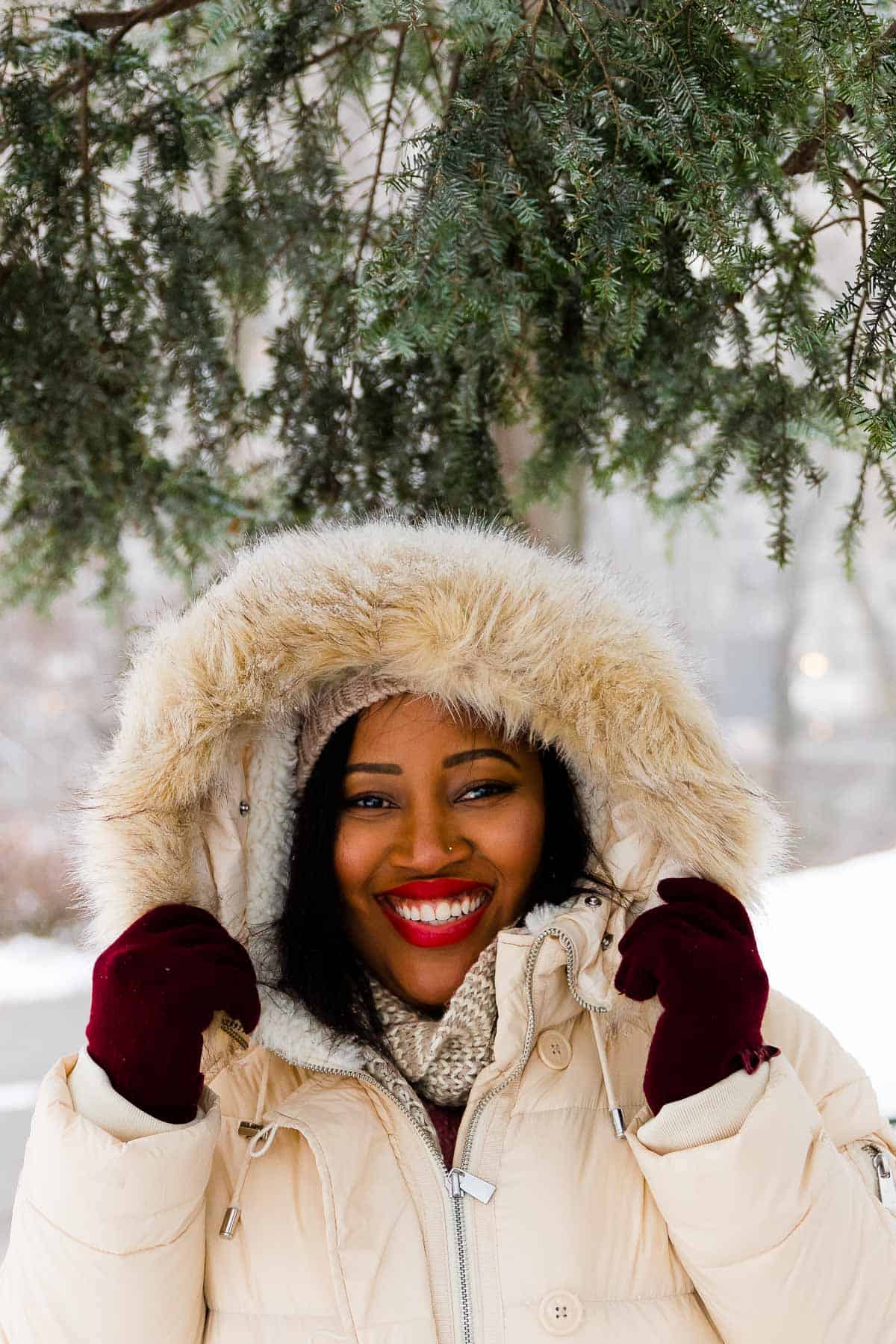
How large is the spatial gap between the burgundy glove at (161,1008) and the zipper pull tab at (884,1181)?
2.43 ft

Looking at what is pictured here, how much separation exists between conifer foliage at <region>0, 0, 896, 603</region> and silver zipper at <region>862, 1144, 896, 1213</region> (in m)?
0.74

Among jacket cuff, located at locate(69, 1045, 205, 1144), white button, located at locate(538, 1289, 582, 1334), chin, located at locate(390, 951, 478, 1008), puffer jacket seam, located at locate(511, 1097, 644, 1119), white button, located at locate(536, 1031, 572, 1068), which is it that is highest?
chin, located at locate(390, 951, 478, 1008)

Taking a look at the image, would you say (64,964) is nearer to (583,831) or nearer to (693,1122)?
(583,831)

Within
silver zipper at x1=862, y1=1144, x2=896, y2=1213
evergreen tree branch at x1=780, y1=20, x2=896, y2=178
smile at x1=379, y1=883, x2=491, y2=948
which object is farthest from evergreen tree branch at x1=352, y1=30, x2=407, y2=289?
silver zipper at x1=862, y1=1144, x2=896, y2=1213

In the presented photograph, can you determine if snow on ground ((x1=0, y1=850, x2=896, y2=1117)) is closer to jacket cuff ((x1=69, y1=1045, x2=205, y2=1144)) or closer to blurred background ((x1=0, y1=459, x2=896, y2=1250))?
blurred background ((x1=0, y1=459, x2=896, y2=1250))

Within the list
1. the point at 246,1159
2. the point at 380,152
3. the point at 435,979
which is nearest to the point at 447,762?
the point at 435,979

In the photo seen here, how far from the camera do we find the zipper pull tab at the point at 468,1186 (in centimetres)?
117

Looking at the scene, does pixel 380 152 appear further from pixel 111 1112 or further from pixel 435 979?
pixel 111 1112

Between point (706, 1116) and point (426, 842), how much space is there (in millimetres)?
434

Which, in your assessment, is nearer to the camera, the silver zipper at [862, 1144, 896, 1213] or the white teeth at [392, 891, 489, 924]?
the silver zipper at [862, 1144, 896, 1213]

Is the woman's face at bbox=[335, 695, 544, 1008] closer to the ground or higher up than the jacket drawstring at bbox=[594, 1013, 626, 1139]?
higher up

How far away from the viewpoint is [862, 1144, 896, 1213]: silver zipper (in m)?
1.21

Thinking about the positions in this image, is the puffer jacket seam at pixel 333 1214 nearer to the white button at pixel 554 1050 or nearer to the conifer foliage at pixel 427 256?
Answer: the white button at pixel 554 1050

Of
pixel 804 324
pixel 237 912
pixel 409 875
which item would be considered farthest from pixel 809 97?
pixel 237 912
